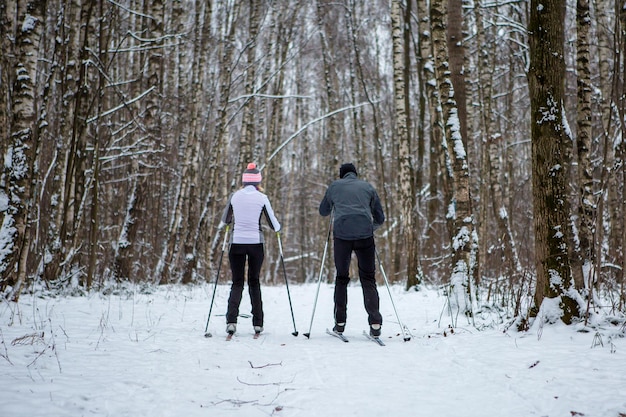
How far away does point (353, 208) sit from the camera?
5781 millimetres

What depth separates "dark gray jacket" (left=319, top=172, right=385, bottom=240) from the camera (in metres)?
5.74

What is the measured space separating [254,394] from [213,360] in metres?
1.15

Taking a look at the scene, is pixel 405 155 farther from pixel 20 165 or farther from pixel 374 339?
pixel 20 165

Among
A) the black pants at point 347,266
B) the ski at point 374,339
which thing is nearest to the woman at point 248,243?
the black pants at point 347,266

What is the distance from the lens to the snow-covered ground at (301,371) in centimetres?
296

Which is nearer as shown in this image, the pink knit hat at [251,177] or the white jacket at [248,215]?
the white jacket at [248,215]

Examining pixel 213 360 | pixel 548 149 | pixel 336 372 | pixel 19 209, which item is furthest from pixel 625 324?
pixel 19 209

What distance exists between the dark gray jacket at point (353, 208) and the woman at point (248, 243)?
2.76 ft

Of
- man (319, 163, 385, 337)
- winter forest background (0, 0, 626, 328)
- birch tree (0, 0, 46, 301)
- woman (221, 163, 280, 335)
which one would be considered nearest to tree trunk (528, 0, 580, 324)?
winter forest background (0, 0, 626, 328)

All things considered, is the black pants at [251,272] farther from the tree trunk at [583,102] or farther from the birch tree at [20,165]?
the tree trunk at [583,102]

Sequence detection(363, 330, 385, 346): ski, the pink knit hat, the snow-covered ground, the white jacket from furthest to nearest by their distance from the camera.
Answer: the pink knit hat < the white jacket < detection(363, 330, 385, 346): ski < the snow-covered ground

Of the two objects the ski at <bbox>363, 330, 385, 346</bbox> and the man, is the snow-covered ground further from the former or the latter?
the man

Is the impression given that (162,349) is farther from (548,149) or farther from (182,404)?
(548,149)

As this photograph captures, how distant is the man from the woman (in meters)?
0.92
